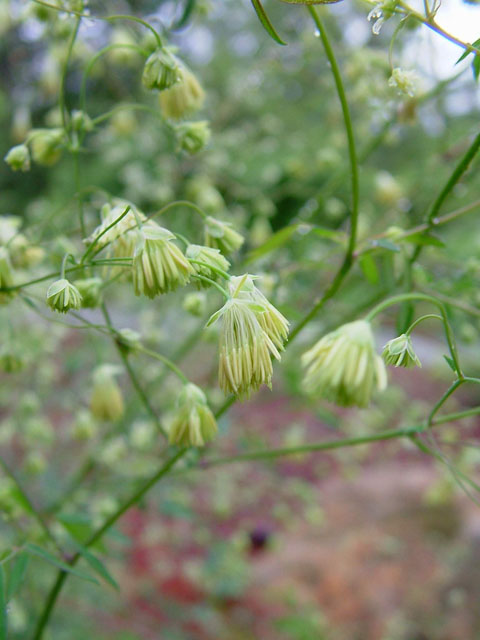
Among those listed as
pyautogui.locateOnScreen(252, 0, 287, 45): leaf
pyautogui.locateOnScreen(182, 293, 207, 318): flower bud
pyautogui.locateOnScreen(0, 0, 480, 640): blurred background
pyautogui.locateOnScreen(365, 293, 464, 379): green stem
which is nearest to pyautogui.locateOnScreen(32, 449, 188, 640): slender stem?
pyautogui.locateOnScreen(0, 0, 480, 640): blurred background

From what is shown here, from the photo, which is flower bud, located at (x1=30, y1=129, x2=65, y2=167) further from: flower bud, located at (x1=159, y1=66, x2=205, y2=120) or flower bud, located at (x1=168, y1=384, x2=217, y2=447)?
flower bud, located at (x1=168, y1=384, x2=217, y2=447)

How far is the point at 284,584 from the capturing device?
2342 mm

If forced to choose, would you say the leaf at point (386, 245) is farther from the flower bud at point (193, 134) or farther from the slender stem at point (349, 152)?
the flower bud at point (193, 134)

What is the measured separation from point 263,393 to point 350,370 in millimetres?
2016

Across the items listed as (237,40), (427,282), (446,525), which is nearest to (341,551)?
(446,525)

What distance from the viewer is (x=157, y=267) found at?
44cm

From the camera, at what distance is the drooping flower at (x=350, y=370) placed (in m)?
0.43

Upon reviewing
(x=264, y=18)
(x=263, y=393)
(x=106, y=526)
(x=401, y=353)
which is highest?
(x=264, y=18)

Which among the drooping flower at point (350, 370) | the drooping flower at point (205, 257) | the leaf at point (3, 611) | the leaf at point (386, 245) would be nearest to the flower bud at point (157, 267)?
the drooping flower at point (205, 257)

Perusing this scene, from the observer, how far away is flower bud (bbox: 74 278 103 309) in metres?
0.58

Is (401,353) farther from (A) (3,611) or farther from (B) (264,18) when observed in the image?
(A) (3,611)

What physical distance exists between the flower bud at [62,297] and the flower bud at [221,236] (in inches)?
6.5

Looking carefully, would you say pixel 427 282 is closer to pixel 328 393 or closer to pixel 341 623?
pixel 328 393

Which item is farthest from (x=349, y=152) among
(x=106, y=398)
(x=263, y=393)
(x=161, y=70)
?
(x=263, y=393)
